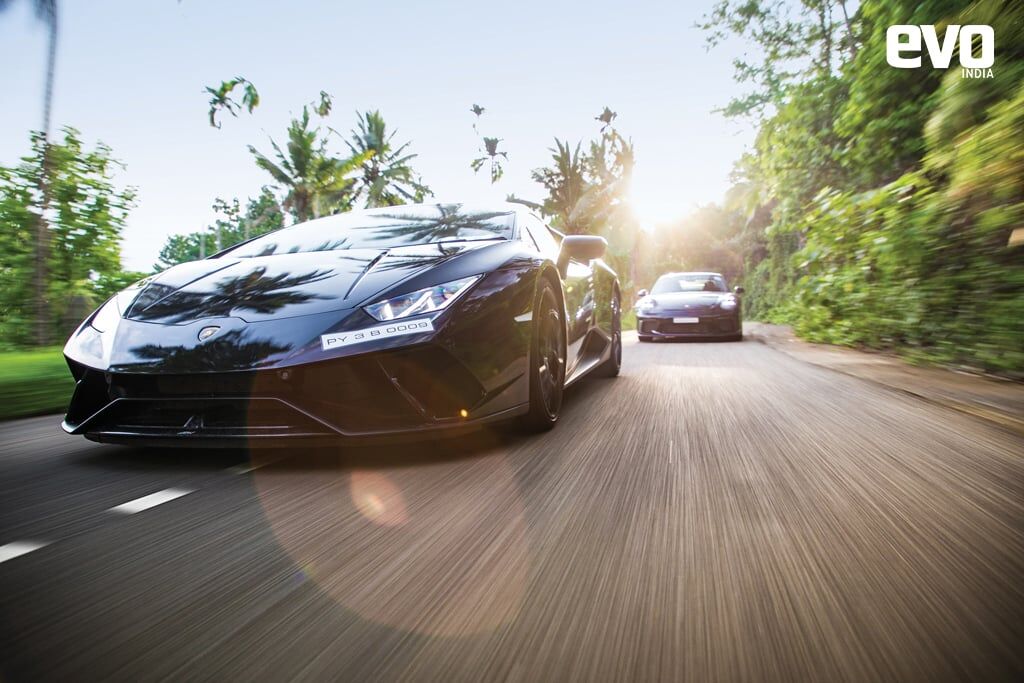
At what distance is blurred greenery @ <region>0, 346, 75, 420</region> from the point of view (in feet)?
14.2

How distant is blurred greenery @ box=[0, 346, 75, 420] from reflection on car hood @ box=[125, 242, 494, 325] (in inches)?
64.4

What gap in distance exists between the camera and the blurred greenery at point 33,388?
4.33m

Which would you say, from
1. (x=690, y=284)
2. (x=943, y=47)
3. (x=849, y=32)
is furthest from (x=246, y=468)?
(x=849, y=32)

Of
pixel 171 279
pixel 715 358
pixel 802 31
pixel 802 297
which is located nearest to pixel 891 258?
pixel 715 358

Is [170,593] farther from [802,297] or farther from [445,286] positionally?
[802,297]

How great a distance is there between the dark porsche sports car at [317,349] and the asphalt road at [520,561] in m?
0.24

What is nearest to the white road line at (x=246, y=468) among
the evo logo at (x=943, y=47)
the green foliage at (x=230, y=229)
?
the evo logo at (x=943, y=47)

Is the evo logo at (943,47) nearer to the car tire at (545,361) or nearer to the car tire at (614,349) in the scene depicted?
the car tire at (614,349)

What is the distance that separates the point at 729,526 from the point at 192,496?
5.98ft

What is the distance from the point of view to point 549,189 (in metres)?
26.8

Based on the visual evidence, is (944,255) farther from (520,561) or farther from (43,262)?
(43,262)

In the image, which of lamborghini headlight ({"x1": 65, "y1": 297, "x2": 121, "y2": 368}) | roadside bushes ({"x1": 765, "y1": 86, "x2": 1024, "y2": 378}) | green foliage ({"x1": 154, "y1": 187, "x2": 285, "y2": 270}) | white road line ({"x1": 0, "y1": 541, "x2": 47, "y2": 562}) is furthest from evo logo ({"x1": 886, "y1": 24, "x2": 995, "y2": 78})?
green foliage ({"x1": 154, "y1": 187, "x2": 285, "y2": 270})

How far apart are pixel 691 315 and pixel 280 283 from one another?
1011cm

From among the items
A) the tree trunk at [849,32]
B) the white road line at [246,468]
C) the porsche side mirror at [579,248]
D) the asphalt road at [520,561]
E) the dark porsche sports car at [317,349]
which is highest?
the tree trunk at [849,32]
